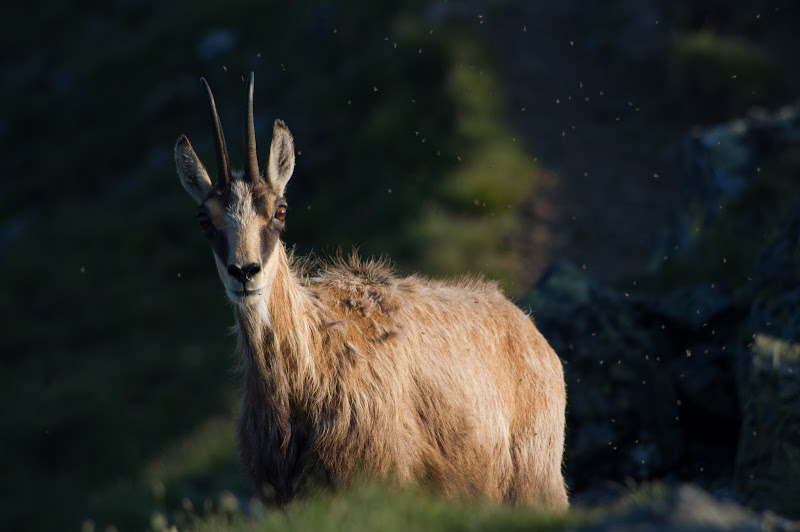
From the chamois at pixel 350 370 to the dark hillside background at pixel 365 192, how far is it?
14.7ft

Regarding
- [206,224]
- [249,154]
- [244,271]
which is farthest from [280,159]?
[244,271]

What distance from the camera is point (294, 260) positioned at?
289 inches

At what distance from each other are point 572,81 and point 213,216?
13.4 meters

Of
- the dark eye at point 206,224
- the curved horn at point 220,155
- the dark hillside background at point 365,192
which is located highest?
the dark hillside background at point 365,192

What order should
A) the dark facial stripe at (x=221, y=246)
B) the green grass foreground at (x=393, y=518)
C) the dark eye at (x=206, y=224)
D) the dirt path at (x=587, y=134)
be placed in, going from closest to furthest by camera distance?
the green grass foreground at (x=393, y=518) < the dark facial stripe at (x=221, y=246) < the dark eye at (x=206, y=224) < the dirt path at (x=587, y=134)

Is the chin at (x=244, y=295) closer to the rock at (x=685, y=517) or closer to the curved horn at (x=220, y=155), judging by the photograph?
the curved horn at (x=220, y=155)

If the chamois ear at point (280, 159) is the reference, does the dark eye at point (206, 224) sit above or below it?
below

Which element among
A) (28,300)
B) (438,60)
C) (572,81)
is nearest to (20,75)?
(28,300)

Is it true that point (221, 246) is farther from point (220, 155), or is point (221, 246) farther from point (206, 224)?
point (220, 155)

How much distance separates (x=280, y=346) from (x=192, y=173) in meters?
1.41

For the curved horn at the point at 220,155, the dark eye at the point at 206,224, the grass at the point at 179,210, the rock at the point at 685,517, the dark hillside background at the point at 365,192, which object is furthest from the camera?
the grass at the point at 179,210

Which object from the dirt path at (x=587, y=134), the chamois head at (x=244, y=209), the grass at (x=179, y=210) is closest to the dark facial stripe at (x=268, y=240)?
the chamois head at (x=244, y=209)

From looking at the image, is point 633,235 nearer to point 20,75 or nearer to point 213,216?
point 213,216

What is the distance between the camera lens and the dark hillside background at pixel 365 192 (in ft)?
48.0
